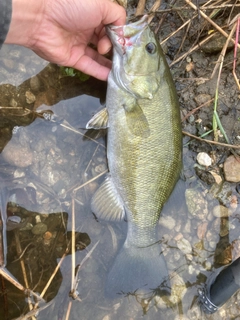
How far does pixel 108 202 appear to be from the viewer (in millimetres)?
2984

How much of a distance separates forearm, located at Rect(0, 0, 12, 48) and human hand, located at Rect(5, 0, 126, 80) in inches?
3.1

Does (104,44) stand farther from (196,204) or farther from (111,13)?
(196,204)

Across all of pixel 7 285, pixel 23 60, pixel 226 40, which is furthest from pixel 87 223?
pixel 226 40

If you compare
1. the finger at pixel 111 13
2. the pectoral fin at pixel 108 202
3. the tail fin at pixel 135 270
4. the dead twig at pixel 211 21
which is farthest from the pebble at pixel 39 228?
the dead twig at pixel 211 21

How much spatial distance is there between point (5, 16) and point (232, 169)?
2262 millimetres

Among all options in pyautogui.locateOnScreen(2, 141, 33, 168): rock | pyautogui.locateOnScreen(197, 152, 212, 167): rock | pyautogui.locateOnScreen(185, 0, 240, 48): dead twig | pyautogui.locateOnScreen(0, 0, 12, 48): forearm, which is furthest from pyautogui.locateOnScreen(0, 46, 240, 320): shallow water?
pyautogui.locateOnScreen(185, 0, 240, 48): dead twig

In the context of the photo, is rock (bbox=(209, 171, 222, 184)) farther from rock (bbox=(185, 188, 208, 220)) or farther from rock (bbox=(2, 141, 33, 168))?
rock (bbox=(2, 141, 33, 168))

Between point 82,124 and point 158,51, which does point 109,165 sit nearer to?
point 82,124

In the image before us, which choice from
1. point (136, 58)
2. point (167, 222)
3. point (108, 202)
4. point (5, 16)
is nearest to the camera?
point (5, 16)

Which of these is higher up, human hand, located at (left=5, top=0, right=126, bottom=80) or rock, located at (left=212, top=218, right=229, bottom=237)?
human hand, located at (left=5, top=0, right=126, bottom=80)

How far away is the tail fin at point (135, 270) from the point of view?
2859 millimetres

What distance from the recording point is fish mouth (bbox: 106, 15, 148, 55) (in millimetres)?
2600

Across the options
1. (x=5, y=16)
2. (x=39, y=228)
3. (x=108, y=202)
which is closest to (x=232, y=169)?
(x=108, y=202)

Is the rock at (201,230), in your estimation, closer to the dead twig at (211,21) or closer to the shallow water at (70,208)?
the shallow water at (70,208)
